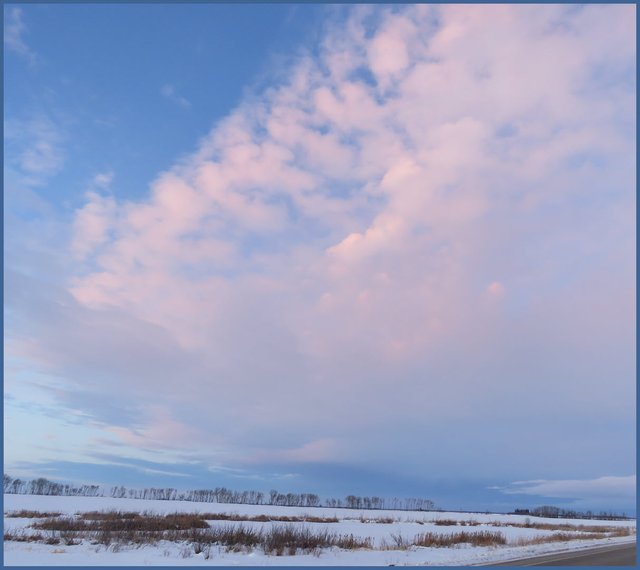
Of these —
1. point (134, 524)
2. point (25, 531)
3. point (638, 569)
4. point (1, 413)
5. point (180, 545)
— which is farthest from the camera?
point (134, 524)

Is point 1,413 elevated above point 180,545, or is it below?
above

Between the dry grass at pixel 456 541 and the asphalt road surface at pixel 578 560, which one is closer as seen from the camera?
the asphalt road surface at pixel 578 560

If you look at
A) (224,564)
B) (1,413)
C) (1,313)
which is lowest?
(224,564)

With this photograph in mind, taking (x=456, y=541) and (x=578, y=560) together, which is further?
(x=456, y=541)

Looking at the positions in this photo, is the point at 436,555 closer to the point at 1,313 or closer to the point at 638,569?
the point at 638,569

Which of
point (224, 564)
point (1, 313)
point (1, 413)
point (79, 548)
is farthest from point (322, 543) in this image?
point (1, 313)

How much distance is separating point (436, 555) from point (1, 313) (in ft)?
79.7

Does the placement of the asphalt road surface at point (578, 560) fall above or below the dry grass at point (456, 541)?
below

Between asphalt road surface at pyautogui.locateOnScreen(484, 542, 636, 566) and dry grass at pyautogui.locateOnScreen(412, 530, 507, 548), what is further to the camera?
dry grass at pyautogui.locateOnScreen(412, 530, 507, 548)

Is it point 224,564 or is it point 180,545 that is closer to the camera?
point 224,564

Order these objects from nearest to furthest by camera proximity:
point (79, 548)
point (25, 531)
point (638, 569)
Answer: point (638, 569)
point (79, 548)
point (25, 531)

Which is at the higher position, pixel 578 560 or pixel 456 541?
pixel 456 541

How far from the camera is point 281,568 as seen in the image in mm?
21641

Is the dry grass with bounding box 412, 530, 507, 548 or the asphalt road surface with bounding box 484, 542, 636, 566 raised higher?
the dry grass with bounding box 412, 530, 507, 548
